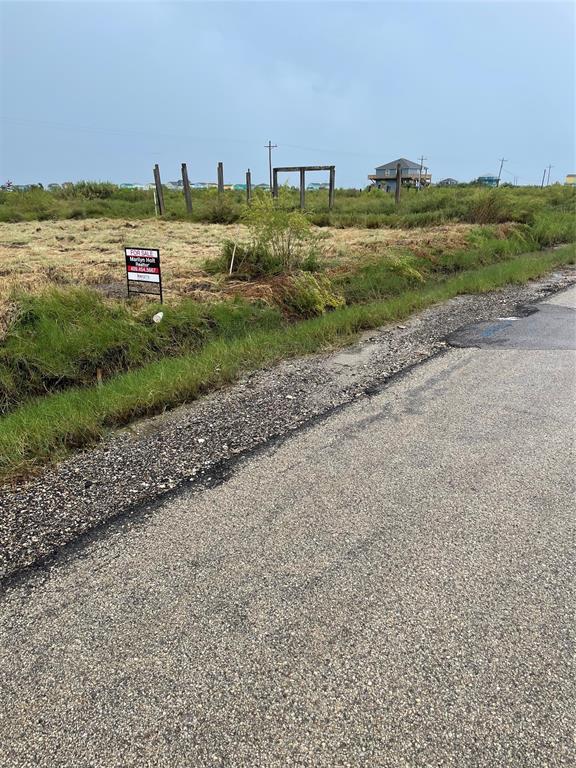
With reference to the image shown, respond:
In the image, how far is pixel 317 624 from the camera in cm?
215

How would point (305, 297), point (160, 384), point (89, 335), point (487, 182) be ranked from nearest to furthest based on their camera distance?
point (160, 384), point (89, 335), point (305, 297), point (487, 182)

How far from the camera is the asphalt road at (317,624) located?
1.70 meters

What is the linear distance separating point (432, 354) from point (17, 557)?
4.69m

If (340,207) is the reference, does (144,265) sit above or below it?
below

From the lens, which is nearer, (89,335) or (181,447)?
(181,447)

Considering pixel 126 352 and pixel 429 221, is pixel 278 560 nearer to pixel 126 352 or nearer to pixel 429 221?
pixel 126 352

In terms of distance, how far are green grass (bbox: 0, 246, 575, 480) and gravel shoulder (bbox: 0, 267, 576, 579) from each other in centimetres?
18

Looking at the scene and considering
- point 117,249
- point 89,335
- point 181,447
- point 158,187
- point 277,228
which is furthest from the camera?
point 158,187

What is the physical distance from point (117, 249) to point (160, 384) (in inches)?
337

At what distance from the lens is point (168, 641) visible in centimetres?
208

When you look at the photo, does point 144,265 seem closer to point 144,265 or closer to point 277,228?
point 144,265

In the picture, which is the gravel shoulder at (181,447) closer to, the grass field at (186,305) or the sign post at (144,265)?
the grass field at (186,305)

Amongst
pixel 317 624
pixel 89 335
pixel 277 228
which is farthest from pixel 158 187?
pixel 317 624

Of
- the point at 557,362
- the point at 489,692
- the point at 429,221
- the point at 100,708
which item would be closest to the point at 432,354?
the point at 557,362
